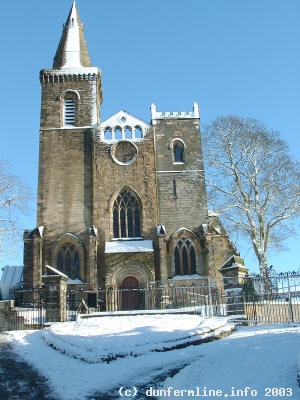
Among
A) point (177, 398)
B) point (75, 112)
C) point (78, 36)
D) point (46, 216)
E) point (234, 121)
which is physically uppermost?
point (78, 36)

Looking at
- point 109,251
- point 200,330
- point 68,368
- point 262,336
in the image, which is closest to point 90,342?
point 68,368

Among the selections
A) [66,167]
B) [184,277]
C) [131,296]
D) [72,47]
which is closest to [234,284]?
[184,277]

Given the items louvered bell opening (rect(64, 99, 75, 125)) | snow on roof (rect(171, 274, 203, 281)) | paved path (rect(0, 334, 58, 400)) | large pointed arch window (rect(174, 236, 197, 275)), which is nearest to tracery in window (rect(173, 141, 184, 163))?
large pointed arch window (rect(174, 236, 197, 275))

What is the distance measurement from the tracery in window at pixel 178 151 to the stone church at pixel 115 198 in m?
0.07

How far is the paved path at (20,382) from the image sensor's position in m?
8.02

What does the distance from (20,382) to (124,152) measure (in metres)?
23.8

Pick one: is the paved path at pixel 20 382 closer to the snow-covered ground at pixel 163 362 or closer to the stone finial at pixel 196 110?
the snow-covered ground at pixel 163 362

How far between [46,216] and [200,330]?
63.8 feet

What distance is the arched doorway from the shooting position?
28.6 meters

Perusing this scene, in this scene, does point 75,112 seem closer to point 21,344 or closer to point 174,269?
point 174,269

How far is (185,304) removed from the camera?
82.6ft

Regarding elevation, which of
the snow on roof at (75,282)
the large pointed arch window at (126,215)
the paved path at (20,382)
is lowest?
the paved path at (20,382)

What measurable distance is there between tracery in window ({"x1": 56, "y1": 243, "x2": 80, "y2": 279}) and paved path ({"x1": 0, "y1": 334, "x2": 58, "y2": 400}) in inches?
679

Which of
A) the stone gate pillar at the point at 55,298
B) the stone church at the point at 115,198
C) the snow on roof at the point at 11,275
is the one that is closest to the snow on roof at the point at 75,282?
the stone church at the point at 115,198
